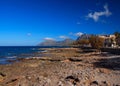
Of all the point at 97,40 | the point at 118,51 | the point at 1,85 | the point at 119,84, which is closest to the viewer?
the point at 119,84

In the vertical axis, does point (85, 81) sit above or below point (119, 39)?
below

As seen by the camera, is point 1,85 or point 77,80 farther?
point 1,85

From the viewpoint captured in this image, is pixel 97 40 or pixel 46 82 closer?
pixel 46 82

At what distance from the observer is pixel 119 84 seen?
711 inches

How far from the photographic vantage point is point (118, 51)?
69.9 meters

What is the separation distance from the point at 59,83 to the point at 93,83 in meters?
3.30

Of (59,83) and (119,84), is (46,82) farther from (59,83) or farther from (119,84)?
(119,84)

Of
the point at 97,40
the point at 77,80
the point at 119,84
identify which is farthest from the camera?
the point at 97,40

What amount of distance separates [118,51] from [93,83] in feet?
179

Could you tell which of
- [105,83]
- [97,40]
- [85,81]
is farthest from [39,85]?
[97,40]

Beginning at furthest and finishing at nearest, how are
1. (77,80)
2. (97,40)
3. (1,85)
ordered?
(97,40) → (1,85) → (77,80)

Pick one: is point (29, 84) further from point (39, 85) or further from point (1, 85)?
point (1, 85)

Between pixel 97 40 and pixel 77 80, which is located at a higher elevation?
pixel 97 40

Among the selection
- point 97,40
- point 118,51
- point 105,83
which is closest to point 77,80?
point 105,83
